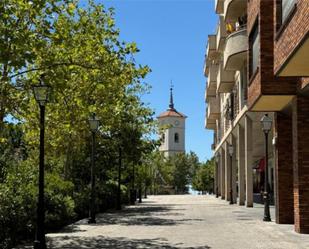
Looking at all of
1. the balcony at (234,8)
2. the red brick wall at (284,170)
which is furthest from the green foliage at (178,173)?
the red brick wall at (284,170)

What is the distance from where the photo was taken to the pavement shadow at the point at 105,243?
48.7 feet

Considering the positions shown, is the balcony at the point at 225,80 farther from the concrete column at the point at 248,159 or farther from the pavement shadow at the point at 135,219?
the pavement shadow at the point at 135,219

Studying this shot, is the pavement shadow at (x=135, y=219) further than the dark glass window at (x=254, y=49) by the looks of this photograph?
Yes

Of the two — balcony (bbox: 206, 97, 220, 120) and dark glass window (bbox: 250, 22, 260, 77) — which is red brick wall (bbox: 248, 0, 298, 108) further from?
balcony (bbox: 206, 97, 220, 120)

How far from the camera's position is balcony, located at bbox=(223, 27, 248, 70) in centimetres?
2817

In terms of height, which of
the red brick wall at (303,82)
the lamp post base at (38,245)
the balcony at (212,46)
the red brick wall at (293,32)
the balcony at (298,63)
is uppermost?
the balcony at (212,46)

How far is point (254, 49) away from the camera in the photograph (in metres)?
20.3

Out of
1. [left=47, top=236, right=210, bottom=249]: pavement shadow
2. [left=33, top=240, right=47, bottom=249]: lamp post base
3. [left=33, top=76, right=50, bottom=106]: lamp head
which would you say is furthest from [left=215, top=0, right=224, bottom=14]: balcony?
[left=33, top=240, right=47, bottom=249]: lamp post base

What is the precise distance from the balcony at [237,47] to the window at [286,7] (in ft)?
Result: 42.6

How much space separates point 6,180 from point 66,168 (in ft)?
31.2

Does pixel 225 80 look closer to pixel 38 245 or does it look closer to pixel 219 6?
pixel 219 6

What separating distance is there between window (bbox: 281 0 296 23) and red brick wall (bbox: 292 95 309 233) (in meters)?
3.57

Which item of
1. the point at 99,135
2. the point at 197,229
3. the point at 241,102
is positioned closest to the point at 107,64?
the point at 197,229

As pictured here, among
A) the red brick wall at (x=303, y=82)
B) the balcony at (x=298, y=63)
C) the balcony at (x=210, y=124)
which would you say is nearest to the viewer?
the balcony at (x=298, y=63)
